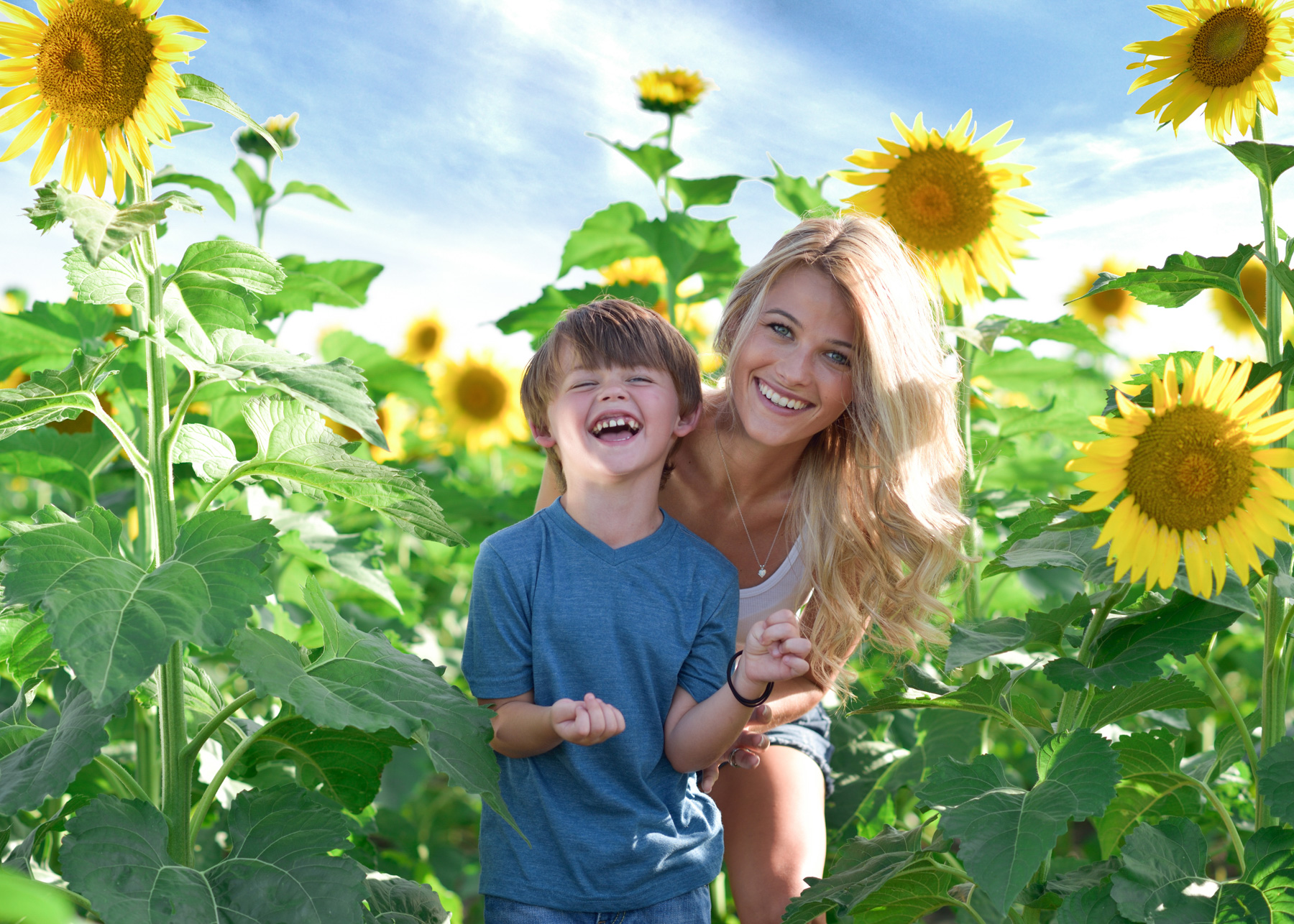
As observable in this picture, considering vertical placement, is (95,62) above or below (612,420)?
above

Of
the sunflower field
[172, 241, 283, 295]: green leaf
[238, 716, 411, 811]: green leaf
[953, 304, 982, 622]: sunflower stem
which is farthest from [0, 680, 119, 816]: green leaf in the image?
[953, 304, 982, 622]: sunflower stem

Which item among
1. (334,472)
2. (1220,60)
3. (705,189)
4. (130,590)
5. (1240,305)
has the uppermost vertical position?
(1240,305)

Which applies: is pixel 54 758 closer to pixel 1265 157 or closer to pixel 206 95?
pixel 206 95

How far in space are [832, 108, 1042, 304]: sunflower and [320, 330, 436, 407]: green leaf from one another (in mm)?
1113

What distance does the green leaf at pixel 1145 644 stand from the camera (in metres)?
1.38

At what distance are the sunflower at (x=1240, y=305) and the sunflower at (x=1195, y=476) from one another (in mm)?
2608

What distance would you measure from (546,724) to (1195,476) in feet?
2.99

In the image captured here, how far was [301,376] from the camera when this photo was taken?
130cm

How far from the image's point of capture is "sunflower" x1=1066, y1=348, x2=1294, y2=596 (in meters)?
1.31

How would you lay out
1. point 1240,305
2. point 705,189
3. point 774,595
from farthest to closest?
1. point 1240,305
2. point 705,189
3. point 774,595

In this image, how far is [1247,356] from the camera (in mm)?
1395

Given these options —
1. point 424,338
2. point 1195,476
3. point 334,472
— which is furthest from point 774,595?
point 424,338

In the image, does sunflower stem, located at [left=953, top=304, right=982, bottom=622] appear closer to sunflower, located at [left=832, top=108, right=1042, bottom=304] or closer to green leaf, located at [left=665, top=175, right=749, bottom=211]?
sunflower, located at [left=832, top=108, right=1042, bottom=304]

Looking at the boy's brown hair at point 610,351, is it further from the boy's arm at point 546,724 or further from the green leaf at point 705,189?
the green leaf at point 705,189
